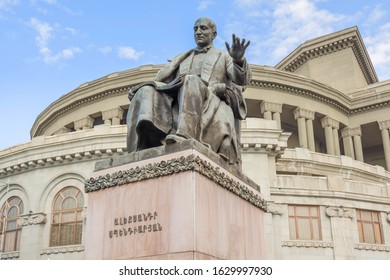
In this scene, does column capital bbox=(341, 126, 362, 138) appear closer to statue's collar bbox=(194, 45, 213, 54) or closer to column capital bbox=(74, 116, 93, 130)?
column capital bbox=(74, 116, 93, 130)

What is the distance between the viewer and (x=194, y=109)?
6594mm

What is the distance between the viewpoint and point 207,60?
7.69 metres

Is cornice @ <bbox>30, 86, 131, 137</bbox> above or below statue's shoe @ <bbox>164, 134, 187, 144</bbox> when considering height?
above

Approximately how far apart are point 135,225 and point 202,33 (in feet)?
10.8

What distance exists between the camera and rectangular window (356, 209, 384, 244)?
2667 centimetres

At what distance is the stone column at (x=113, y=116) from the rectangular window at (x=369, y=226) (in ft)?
75.5

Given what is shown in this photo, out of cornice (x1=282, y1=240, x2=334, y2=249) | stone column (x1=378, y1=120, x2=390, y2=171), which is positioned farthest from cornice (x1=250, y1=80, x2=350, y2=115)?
cornice (x1=282, y1=240, x2=334, y2=249)

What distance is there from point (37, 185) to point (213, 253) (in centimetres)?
2431

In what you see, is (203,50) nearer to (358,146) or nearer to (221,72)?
(221,72)

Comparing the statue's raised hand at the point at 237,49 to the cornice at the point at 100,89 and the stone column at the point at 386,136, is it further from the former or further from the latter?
the stone column at the point at 386,136

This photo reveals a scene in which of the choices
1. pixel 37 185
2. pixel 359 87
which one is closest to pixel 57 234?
pixel 37 185

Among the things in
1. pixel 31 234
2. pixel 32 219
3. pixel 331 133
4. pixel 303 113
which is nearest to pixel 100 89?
pixel 303 113

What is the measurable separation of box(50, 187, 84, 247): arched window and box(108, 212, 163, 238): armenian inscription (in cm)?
2195
